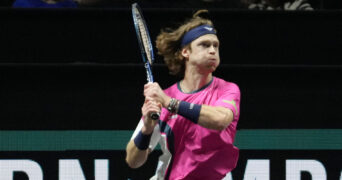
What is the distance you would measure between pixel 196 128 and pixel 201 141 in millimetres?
89

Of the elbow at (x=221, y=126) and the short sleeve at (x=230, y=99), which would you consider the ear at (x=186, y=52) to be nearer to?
the short sleeve at (x=230, y=99)

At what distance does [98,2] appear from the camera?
5691mm

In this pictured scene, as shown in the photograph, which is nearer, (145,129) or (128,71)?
(145,129)

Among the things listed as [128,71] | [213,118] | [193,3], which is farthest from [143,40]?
[193,3]

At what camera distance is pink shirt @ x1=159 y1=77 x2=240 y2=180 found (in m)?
3.98

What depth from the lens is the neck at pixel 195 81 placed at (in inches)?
159

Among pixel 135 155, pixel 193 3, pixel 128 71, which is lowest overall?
pixel 135 155

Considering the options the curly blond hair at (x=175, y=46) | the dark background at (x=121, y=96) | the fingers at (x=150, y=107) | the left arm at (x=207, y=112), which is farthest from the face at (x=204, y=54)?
the dark background at (x=121, y=96)

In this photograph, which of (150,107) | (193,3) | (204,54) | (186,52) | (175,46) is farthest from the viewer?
(193,3)

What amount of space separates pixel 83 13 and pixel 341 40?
71.6 inches

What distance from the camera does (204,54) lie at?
3967mm

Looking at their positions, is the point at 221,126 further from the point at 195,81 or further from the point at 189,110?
the point at 195,81

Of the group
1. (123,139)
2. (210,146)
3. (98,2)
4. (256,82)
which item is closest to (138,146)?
(210,146)

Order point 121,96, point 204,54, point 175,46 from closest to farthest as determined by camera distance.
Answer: point 204,54, point 175,46, point 121,96
